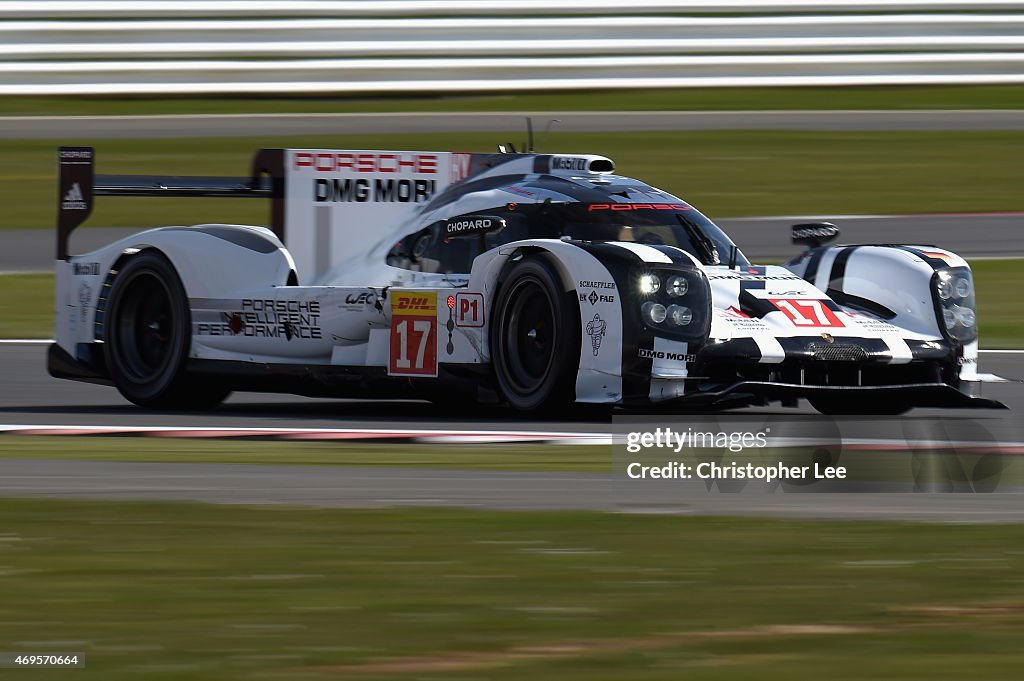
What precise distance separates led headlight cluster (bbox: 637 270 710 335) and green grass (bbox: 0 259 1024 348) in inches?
206

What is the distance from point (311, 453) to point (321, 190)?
3168mm

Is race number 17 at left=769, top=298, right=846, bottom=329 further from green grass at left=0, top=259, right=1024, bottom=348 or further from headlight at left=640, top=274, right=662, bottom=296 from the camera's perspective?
green grass at left=0, top=259, right=1024, bottom=348

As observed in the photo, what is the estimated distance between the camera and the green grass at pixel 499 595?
155 inches

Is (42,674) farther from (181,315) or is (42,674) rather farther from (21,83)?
(21,83)

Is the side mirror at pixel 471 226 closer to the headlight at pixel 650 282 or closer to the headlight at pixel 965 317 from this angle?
the headlight at pixel 650 282

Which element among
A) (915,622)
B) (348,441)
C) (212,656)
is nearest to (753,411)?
(348,441)

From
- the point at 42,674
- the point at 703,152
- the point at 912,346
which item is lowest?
the point at 42,674

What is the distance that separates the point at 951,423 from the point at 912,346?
404 millimetres

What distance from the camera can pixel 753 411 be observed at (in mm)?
9703

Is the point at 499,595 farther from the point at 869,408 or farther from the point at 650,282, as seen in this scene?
the point at 869,408

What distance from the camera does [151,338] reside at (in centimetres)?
Result: 1041

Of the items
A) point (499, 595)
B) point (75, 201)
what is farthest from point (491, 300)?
point (499, 595)

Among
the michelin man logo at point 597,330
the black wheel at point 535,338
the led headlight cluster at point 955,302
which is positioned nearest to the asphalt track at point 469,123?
the led headlight cluster at point 955,302

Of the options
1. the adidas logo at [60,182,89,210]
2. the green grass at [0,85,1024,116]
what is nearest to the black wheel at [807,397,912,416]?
the adidas logo at [60,182,89,210]
